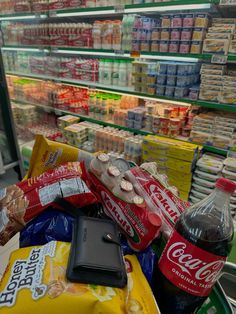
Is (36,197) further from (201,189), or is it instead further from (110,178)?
(201,189)

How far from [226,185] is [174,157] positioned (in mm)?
1589

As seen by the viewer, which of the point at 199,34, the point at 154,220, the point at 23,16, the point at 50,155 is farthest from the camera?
the point at 23,16

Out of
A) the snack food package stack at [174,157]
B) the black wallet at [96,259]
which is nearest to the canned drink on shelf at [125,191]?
the black wallet at [96,259]

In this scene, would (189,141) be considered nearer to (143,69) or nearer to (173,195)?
(143,69)

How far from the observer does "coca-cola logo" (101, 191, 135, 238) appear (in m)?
0.67

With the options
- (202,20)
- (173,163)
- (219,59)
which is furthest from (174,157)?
(202,20)

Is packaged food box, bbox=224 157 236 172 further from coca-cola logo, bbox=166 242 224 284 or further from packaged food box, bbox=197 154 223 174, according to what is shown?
coca-cola logo, bbox=166 242 224 284

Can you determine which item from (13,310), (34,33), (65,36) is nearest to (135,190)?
(13,310)

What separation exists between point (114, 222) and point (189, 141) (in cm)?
162

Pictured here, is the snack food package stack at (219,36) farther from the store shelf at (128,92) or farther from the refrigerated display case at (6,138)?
the refrigerated display case at (6,138)

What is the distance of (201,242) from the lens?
0.54 meters

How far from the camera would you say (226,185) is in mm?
539

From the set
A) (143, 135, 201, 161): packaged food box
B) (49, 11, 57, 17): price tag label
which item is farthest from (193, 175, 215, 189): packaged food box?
(49, 11, 57, 17): price tag label

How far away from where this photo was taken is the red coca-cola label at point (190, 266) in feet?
1.76
